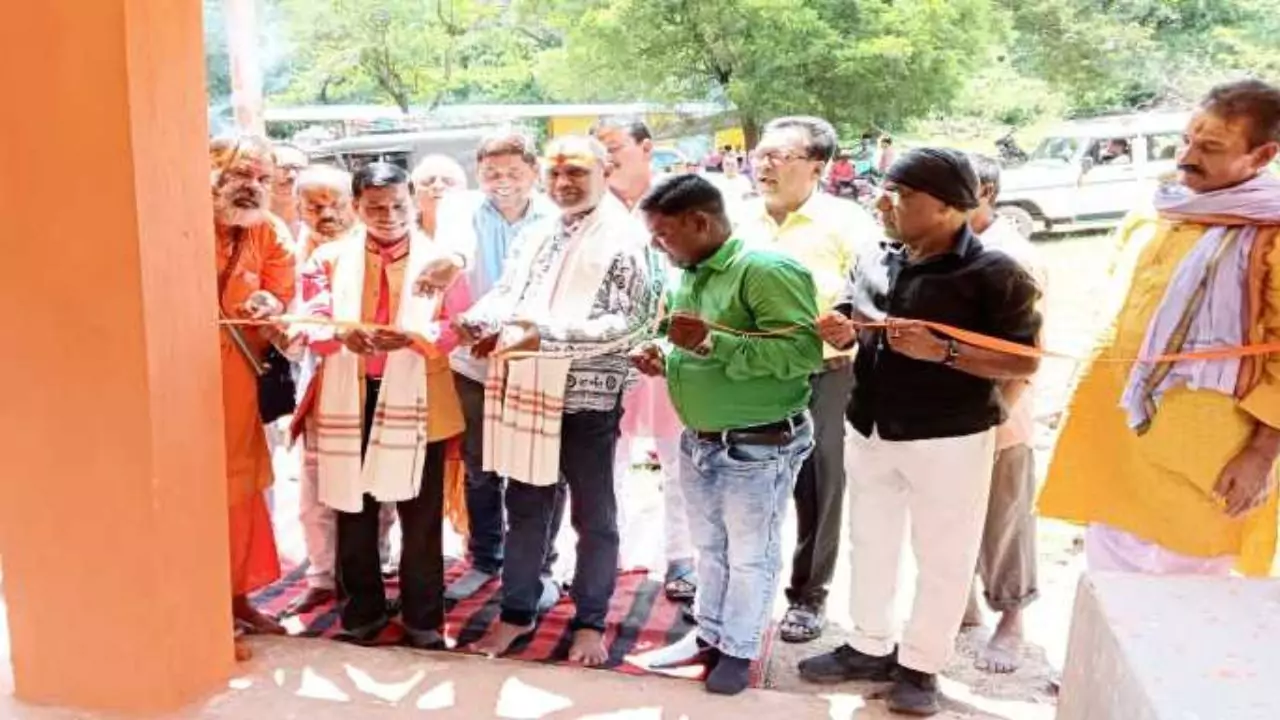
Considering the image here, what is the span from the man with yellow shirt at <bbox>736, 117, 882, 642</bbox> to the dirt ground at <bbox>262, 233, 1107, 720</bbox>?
0.74 feet

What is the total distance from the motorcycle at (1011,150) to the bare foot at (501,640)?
3754 millimetres

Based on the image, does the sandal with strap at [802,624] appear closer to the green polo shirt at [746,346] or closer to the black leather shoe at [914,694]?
the black leather shoe at [914,694]

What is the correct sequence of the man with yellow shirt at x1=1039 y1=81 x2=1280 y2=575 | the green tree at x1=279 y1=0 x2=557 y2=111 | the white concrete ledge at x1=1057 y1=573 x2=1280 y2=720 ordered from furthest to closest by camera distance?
the green tree at x1=279 y1=0 x2=557 y2=111 < the man with yellow shirt at x1=1039 y1=81 x2=1280 y2=575 < the white concrete ledge at x1=1057 y1=573 x2=1280 y2=720

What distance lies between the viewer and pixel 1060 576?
449 cm

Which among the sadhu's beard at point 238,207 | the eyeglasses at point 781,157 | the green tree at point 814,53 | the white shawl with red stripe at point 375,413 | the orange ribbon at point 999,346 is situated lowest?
the white shawl with red stripe at point 375,413

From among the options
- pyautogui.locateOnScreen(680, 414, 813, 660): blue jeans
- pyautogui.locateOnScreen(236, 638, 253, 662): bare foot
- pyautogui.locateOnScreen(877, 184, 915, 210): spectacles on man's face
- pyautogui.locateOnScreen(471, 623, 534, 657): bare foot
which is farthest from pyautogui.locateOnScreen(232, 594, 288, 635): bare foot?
pyautogui.locateOnScreen(877, 184, 915, 210): spectacles on man's face

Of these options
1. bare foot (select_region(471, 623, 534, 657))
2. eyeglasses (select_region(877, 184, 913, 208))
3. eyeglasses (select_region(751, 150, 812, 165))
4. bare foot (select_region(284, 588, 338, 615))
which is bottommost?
bare foot (select_region(284, 588, 338, 615))

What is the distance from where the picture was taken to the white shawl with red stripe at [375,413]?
3.44 m

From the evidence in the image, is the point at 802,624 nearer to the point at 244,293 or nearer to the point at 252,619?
the point at 252,619

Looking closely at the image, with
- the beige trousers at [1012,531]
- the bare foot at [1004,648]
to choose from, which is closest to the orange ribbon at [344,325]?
the beige trousers at [1012,531]

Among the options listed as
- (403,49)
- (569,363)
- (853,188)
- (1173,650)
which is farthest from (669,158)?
(1173,650)

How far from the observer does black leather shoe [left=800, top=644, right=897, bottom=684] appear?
3.39m

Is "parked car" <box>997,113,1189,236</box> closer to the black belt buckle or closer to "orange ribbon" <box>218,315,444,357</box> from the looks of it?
the black belt buckle

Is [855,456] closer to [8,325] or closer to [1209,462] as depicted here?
[1209,462]
